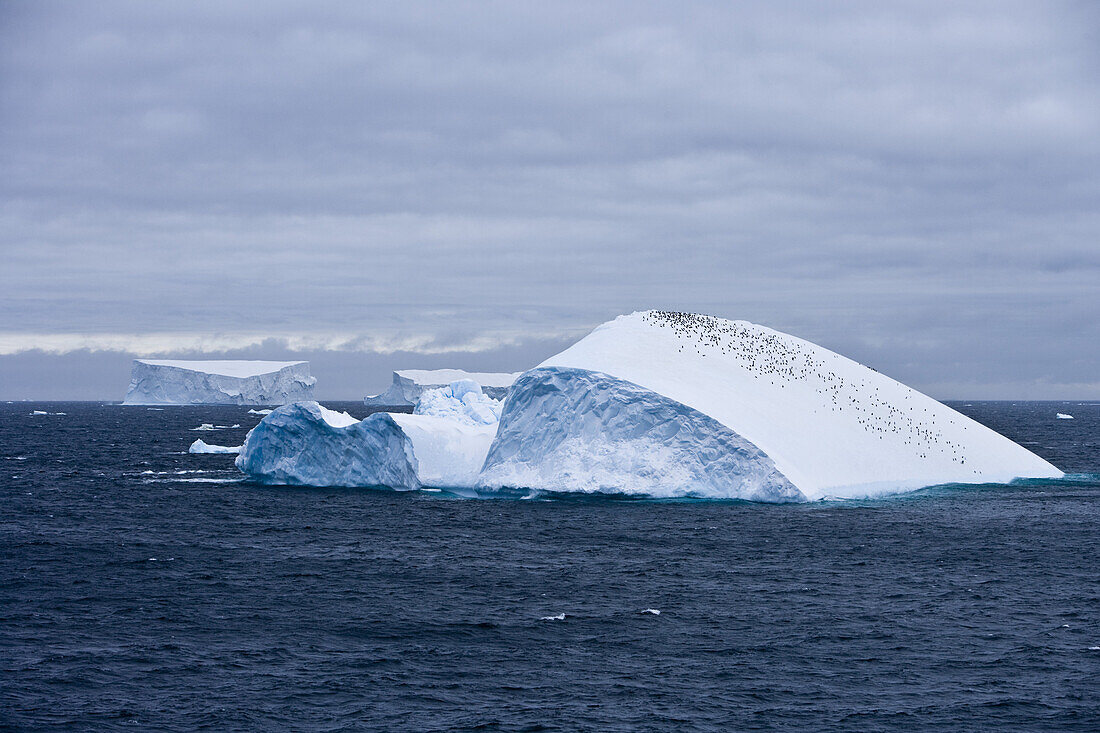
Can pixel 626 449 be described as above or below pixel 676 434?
below

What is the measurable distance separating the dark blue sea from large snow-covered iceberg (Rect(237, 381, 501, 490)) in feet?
19.0

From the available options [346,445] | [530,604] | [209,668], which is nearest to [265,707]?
[209,668]

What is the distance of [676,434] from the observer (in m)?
39.4

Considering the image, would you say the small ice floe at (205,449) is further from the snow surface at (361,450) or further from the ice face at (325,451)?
the snow surface at (361,450)

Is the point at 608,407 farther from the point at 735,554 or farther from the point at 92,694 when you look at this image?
the point at 92,694

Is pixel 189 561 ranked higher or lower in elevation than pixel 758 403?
lower

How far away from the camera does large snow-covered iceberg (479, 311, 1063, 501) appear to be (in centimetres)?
3922

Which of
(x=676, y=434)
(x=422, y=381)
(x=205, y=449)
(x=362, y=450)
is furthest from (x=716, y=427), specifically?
(x=422, y=381)

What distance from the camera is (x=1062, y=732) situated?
15.0 m

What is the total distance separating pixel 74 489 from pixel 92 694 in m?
32.6

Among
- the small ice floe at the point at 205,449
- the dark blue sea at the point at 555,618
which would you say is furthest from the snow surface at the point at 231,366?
the dark blue sea at the point at 555,618

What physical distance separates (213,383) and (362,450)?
108 m

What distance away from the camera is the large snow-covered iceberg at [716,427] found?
3922 cm

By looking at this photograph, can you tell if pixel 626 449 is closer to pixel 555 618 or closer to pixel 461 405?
pixel 555 618
